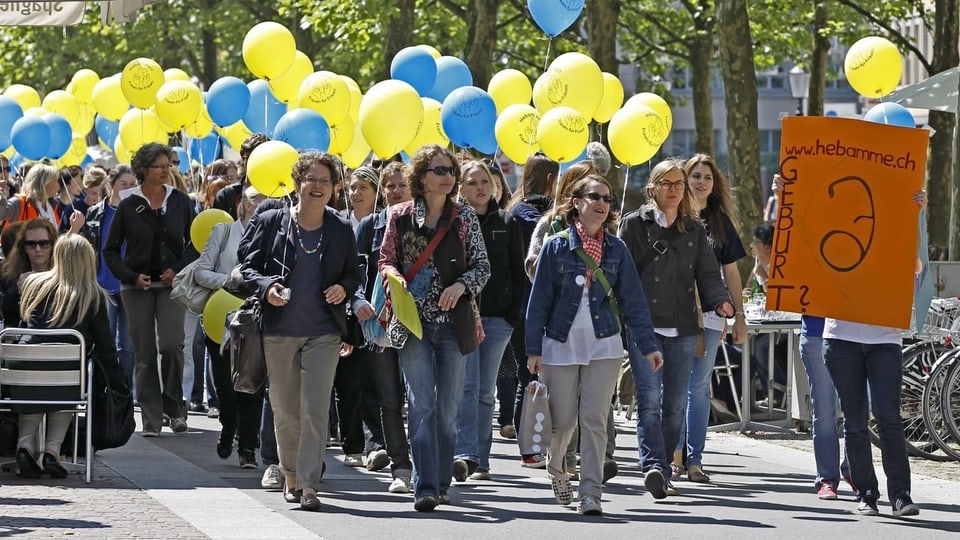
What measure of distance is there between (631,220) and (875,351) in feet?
6.02

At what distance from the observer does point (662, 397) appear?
36.9ft

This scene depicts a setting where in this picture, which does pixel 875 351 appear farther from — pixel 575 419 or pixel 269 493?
pixel 269 493

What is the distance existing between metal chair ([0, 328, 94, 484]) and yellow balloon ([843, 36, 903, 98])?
845 cm

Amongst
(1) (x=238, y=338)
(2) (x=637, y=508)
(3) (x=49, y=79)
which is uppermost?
(3) (x=49, y=79)

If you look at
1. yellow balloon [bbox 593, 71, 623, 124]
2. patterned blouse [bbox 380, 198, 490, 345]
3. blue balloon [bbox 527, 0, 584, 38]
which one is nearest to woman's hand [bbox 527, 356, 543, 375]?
patterned blouse [bbox 380, 198, 490, 345]

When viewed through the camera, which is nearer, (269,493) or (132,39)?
(269,493)

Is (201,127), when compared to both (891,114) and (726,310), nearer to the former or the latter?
(891,114)

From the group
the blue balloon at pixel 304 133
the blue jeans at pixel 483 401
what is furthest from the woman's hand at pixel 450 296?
the blue balloon at pixel 304 133

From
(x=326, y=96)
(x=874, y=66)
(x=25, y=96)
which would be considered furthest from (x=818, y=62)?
(x=326, y=96)

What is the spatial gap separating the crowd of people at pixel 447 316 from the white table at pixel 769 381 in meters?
0.57

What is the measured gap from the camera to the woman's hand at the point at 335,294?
977 centimetres

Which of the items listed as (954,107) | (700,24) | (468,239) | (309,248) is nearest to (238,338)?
(309,248)

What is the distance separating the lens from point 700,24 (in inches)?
1342

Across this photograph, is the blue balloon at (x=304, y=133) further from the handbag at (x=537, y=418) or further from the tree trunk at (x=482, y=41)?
the tree trunk at (x=482, y=41)
